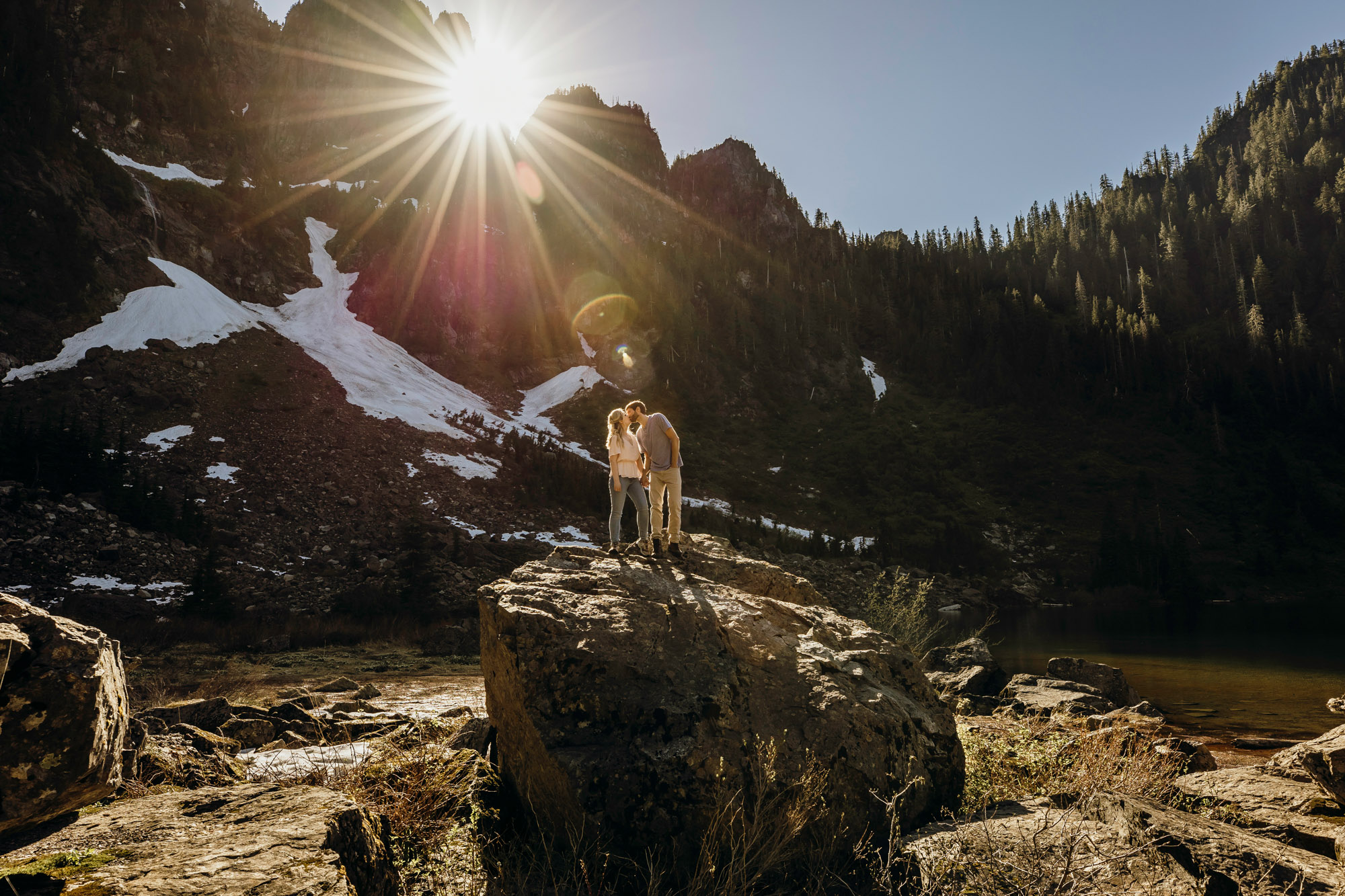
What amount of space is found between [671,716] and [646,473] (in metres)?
4.89

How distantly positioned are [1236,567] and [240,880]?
263 feet

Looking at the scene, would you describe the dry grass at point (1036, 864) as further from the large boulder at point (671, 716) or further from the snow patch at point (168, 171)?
the snow patch at point (168, 171)

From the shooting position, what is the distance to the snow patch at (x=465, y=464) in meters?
40.9

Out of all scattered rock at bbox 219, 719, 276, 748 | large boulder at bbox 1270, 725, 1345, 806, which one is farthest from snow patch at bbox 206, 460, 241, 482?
large boulder at bbox 1270, 725, 1345, 806

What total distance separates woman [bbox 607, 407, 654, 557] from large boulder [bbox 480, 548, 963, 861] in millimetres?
3168

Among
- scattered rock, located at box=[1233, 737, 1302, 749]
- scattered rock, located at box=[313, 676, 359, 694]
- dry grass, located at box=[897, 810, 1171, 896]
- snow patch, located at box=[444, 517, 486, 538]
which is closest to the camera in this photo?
dry grass, located at box=[897, 810, 1171, 896]

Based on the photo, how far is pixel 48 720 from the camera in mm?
2797

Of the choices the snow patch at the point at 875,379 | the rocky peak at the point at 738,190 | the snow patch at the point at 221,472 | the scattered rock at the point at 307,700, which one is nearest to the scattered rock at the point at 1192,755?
the scattered rock at the point at 307,700

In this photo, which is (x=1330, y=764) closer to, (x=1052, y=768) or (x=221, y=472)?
(x=1052, y=768)

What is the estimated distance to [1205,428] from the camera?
85.1 metres

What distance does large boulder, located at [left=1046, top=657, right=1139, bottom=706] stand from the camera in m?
16.7

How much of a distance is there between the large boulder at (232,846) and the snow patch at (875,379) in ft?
317

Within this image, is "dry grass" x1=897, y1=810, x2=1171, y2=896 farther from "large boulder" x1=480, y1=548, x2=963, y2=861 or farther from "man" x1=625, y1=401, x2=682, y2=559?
"man" x1=625, y1=401, x2=682, y2=559

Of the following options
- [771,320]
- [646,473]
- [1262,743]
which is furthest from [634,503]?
[771,320]
